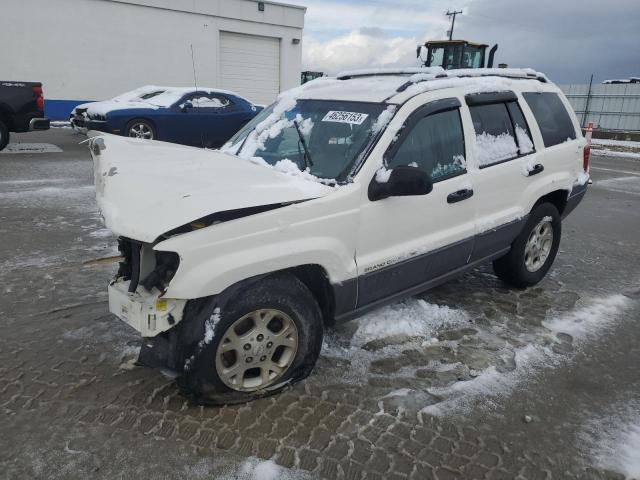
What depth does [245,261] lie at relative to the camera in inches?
104

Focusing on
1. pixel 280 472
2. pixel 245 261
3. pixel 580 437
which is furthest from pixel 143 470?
pixel 580 437

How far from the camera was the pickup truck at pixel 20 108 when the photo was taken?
10562 mm

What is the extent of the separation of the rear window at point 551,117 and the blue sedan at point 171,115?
8.38m

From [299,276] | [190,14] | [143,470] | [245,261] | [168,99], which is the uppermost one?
[190,14]

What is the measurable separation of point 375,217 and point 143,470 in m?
1.86

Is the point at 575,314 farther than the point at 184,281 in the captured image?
Yes

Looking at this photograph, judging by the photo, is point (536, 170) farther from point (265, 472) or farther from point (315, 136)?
point (265, 472)

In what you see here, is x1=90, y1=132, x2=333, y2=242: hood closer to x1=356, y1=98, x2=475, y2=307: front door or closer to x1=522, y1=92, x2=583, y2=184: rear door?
x1=356, y1=98, x2=475, y2=307: front door

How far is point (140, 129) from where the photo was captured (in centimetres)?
1176

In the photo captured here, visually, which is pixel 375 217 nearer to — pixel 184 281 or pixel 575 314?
pixel 184 281

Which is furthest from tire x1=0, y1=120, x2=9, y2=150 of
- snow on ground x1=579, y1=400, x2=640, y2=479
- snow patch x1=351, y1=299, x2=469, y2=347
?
snow on ground x1=579, y1=400, x2=640, y2=479

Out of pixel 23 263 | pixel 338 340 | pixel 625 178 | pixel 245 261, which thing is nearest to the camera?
pixel 245 261

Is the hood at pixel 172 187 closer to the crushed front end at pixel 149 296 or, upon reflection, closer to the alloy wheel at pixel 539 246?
the crushed front end at pixel 149 296

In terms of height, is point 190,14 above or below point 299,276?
above
